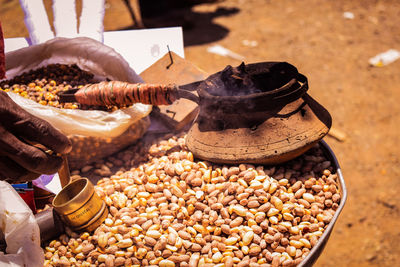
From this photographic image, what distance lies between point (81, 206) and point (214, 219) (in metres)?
0.66

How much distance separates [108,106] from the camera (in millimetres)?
2021

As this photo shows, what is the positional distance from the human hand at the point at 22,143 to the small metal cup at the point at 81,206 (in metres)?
0.18

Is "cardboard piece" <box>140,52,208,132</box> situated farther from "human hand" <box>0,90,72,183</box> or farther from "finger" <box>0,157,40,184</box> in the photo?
"finger" <box>0,157,40,184</box>

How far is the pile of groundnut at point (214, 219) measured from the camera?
1407 millimetres

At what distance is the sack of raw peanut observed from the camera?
185cm

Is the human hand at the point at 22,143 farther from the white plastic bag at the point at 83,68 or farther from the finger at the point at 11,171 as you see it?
the white plastic bag at the point at 83,68

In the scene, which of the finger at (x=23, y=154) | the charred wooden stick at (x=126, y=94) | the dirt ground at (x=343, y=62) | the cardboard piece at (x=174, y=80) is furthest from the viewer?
the dirt ground at (x=343, y=62)

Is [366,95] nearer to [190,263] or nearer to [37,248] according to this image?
[190,263]

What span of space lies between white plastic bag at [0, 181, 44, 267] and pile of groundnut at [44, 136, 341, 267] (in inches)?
4.7

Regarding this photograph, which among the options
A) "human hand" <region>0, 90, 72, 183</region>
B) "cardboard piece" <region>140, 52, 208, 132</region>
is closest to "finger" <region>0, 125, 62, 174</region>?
"human hand" <region>0, 90, 72, 183</region>

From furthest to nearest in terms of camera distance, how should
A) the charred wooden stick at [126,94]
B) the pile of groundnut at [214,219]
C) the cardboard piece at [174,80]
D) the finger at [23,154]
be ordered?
1. the cardboard piece at [174,80]
2. the charred wooden stick at [126,94]
3. the pile of groundnut at [214,219]
4. the finger at [23,154]

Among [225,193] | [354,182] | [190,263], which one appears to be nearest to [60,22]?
[225,193]

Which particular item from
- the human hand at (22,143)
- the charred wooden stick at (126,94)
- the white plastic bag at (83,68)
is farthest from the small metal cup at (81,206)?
the charred wooden stick at (126,94)

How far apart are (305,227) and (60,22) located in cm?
231
